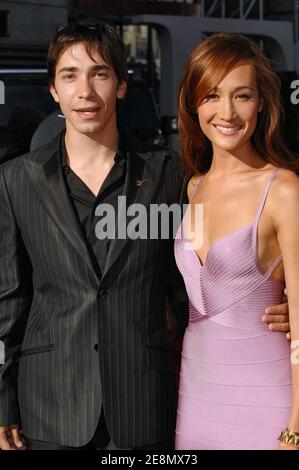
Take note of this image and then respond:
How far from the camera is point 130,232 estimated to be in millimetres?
2771

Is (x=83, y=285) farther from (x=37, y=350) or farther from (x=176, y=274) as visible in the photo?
(x=176, y=274)

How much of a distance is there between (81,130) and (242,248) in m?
0.62

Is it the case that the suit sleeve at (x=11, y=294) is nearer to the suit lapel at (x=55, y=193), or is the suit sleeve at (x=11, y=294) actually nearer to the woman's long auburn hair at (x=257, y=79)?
the suit lapel at (x=55, y=193)

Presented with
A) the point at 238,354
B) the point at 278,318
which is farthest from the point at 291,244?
the point at 238,354

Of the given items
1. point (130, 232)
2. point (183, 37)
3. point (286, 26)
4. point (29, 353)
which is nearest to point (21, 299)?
point (29, 353)

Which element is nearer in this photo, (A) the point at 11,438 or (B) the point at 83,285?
(B) the point at 83,285

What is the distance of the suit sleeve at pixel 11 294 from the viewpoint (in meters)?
2.85

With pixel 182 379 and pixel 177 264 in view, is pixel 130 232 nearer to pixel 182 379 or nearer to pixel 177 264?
pixel 177 264

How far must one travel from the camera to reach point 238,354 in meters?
2.64

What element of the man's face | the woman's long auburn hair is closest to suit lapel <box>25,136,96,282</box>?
the man's face

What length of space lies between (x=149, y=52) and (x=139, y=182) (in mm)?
20089

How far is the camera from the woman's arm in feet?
8.34

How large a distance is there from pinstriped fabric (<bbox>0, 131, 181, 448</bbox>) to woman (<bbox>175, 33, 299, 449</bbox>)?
11 centimetres

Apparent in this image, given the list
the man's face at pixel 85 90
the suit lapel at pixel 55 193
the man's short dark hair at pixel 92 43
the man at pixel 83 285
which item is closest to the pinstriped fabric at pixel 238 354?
the man at pixel 83 285
